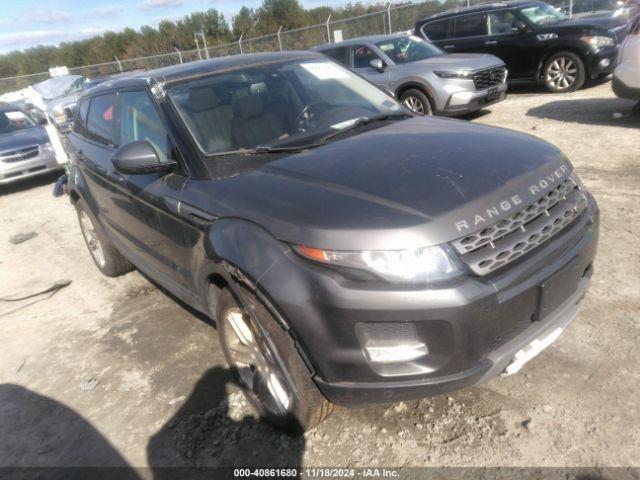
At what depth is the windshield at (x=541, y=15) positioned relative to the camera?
10.0 m

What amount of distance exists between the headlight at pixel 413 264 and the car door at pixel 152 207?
1.17m

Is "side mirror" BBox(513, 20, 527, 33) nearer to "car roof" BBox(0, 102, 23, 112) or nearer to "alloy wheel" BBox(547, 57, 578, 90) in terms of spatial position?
"alloy wheel" BBox(547, 57, 578, 90)

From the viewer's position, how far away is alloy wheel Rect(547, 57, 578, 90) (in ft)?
31.5

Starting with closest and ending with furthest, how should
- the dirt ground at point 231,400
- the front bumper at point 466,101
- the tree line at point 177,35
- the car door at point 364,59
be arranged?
the dirt ground at point 231,400
the front bumper at point 466,101
the car door at point 364,59
the tree line at point 177,35

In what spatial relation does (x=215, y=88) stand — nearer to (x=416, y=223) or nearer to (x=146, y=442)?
(x=416, y=223)

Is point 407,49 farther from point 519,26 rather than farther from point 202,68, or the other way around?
point 202,68

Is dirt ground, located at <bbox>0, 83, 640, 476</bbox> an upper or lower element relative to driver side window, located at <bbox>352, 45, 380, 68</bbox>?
lower

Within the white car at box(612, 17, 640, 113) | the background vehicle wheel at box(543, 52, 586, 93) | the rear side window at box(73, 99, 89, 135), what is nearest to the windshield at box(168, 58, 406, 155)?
the rear side window at box(73, 99, 89, 135)

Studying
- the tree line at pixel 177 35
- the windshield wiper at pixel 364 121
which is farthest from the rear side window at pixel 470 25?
the tree line at pixel 177 35

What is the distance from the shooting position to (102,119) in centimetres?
421

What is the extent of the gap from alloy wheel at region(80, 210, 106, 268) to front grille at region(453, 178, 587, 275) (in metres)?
3.88

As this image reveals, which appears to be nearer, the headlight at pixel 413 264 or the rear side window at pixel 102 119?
the headlight at pixel 413 264

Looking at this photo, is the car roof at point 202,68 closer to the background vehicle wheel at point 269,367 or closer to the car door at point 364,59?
the background vehicle wheel at point 269,367

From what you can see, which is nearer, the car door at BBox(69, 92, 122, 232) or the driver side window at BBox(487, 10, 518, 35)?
the car door at BBox(69, 92, 122, 232)
